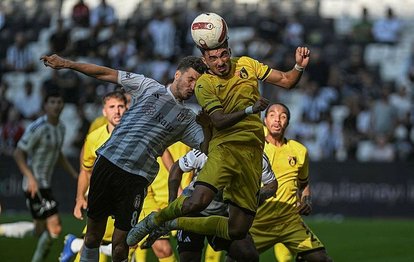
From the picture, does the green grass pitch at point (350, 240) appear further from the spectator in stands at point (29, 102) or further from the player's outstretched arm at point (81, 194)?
the spectator in stands at point (29, 102)

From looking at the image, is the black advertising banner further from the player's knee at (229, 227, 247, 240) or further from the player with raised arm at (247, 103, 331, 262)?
the player's knee at (229, 227, 247, 240)

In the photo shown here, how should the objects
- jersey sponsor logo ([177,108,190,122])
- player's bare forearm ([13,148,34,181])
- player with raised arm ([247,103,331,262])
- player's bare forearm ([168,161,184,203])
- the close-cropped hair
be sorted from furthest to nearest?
1. player's bare forearm ([13,148,34,181])
2. the close-cropped hair
3. player with raised arm ([247,103,331,262])
4. player's bare forearm ([168,161,184,203])
5. jersey sponsor logo ([177,108,190,122])

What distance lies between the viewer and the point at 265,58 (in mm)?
25297

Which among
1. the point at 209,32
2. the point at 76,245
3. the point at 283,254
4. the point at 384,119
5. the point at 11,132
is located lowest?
the point at 11,132

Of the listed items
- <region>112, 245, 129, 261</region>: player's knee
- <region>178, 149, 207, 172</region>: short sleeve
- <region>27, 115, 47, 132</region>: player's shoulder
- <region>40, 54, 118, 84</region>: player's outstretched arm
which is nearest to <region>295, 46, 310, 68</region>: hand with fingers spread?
<region>178, 149, 207, 172</region>: short sleeve

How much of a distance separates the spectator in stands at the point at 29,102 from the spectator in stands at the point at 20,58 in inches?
37.0

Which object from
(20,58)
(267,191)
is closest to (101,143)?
(267,191)

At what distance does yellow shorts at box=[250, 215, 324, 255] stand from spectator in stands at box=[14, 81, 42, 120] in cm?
1366

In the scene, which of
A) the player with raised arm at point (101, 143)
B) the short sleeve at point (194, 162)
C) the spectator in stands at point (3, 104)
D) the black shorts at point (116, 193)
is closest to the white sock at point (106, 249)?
the player with raised arm at point (101, 143)

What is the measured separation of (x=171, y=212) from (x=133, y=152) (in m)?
0.64

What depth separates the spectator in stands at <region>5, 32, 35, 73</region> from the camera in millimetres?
26500

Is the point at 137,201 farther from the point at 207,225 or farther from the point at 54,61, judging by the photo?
the point at 54,61

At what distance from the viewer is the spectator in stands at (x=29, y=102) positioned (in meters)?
25.0

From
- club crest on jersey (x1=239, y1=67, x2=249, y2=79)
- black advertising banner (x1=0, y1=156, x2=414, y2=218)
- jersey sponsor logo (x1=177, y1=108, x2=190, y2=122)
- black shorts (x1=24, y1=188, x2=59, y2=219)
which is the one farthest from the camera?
black advertising banner (x1=0, y1=156, x2=414, y2=218)
